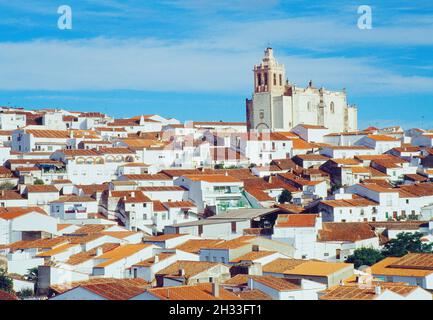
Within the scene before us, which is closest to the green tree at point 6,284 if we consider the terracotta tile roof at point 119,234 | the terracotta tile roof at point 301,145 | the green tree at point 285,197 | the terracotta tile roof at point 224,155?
the terracotta tile roof at point 119,234

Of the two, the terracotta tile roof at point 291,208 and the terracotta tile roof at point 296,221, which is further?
the terracotta tile roof at point 291,208

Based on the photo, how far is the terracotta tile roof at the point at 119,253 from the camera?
17.3 m

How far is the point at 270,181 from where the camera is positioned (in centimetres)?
2755

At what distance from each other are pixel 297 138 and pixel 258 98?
238 inches

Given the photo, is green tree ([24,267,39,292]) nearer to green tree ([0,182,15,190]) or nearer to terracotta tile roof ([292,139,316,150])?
green tree ([0,182,15,190])

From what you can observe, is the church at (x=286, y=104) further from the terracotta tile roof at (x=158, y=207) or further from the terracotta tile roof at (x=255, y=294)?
the terracotta tile roof at (x=255, y=294)

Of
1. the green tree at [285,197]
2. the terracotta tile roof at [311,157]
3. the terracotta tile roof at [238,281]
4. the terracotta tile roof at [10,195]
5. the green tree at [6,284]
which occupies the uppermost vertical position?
the terracotta tile roof at [311,157]

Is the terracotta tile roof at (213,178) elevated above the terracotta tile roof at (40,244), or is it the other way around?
the terracotta tile roof at (213,178)

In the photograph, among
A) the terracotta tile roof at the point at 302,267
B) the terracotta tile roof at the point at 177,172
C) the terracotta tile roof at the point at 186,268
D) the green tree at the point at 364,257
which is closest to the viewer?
the terracotta tile roof at the point at 302,267

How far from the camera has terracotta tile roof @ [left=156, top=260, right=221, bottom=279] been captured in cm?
1494

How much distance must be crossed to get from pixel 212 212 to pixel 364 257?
6753 mm

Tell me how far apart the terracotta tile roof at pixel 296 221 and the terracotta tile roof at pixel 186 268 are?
172 inches

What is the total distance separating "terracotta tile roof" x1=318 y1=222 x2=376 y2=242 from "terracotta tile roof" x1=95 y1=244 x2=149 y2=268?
4.38 metres

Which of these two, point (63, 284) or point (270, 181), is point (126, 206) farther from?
point (63, 284)
